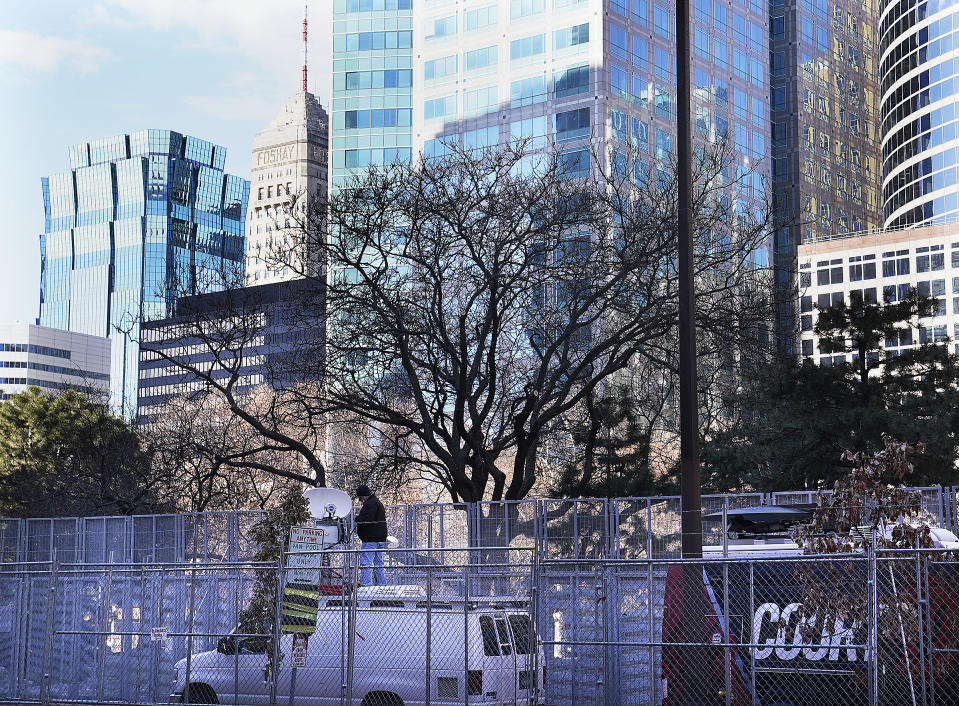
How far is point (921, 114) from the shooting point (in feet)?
383

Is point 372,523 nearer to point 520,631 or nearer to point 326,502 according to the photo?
point 326,502

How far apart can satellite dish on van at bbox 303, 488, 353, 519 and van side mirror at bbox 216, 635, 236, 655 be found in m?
3.01

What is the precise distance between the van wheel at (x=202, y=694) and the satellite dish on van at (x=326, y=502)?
11.4ft

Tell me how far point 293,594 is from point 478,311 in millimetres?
20379

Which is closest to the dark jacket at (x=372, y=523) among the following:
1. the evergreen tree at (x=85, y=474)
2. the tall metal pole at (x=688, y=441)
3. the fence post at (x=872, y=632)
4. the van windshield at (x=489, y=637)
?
the van windshield at (x=489, y=637)

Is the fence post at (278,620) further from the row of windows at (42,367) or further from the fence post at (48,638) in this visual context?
the row of windows at (42,367)

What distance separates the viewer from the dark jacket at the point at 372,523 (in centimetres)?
2111

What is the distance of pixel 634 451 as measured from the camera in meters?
35.9

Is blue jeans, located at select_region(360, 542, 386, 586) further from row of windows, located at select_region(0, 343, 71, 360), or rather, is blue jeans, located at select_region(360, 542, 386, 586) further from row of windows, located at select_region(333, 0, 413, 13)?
row of windows, located at select_region(0, 343, 71, 360)

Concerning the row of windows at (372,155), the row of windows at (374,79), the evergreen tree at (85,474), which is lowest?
the evergreen tree at (85,474)

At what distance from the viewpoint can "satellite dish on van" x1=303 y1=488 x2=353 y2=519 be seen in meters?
20.3

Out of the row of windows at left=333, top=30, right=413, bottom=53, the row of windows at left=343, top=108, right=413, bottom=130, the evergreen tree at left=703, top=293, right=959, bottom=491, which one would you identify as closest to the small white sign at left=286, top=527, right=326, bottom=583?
the evergreen tree at left=703, top=293, right=959, bottom=491

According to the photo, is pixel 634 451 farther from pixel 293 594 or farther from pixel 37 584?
pixel 293 594

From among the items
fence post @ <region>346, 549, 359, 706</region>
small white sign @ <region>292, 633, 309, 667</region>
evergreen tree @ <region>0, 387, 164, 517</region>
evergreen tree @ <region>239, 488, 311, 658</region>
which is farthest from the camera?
evergreen tree @ <region>0, 387, 164, 517</region>
